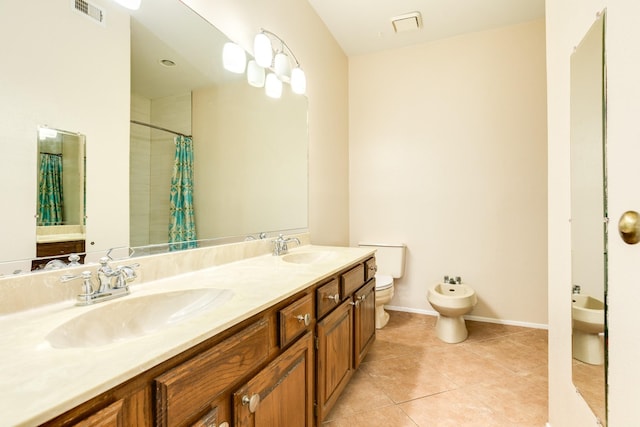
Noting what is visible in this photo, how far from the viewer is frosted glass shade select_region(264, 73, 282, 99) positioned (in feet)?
6.50

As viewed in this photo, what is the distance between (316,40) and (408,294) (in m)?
2.50

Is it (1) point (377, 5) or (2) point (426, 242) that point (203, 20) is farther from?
(2) point (426, 242)

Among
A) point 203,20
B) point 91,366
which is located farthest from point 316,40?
point 91,366

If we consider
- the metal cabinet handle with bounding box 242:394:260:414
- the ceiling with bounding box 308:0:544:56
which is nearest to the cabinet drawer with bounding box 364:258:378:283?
the metal cabinet handle with bounding box 242:394:260:414

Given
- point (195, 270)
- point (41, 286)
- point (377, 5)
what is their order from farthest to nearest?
point (377, 5)
point (195, 270)
point (41, 286)

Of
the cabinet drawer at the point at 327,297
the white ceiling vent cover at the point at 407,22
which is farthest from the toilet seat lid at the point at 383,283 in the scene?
the white ceiling vent cover at the point at 407,22

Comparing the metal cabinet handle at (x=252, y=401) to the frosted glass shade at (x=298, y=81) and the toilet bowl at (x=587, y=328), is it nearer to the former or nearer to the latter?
the toilet bowl at (x=587, y=328)

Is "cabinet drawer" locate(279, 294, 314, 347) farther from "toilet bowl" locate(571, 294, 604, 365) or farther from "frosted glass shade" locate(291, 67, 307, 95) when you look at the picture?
"frosted glass shade" locate(291, 67, 307, 95)

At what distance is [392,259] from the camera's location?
2.97 meters

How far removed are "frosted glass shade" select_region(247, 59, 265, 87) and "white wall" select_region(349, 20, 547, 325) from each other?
154cm

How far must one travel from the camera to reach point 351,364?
167 centimetres

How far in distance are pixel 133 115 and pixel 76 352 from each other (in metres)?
0.87

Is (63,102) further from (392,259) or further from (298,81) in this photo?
(392,259)

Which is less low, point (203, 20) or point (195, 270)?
point (203, 20)
